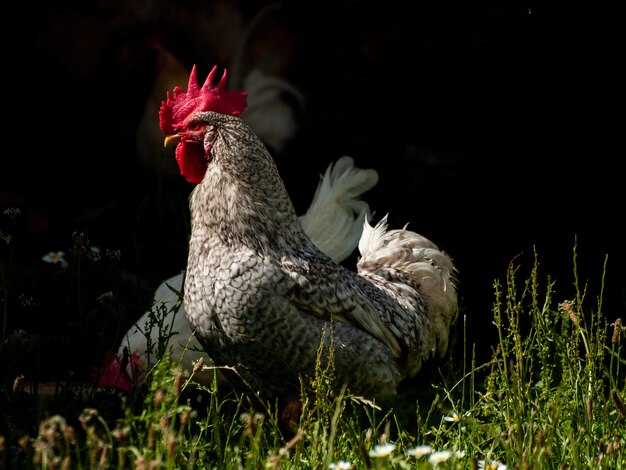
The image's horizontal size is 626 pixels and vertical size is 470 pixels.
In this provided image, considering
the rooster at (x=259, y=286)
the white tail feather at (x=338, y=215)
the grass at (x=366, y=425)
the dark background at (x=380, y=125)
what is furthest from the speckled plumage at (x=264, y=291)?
the dark background at (x=380, y=125)

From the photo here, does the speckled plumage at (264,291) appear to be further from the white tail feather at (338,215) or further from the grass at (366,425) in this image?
the white tail feather at (338,215)

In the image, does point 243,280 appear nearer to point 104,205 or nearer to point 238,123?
point 238,123

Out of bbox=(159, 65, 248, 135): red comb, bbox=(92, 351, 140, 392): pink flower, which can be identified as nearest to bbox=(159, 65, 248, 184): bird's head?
bbox=(159, 65, 248, 135): red comb

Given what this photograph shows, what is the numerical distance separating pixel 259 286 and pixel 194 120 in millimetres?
852

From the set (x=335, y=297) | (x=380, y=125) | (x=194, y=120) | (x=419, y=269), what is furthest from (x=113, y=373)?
(x=380, y=125)

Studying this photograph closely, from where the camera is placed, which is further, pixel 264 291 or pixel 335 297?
pixel 335 297

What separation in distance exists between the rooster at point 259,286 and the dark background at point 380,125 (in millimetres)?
1822

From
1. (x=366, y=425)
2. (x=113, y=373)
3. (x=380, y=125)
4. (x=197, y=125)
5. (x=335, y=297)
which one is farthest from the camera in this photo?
(x=380, y=125)

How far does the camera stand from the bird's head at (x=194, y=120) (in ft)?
13.5

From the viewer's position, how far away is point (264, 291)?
3.80m

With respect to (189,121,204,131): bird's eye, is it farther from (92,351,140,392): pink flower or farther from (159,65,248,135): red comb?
(92,351,140,392): pink flower

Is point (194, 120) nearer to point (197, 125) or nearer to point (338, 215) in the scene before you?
point (197, 125)

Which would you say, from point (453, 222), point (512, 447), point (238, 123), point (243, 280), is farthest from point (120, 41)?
point (512, 447)

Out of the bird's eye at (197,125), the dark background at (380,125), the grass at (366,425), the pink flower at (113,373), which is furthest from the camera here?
the dark background at (380,125)
